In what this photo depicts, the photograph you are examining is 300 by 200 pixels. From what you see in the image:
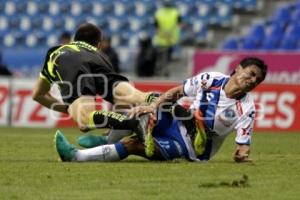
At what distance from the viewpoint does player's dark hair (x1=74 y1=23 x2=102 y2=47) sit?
37.2ft

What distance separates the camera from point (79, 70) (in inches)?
428

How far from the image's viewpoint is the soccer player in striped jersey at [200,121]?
32.9ft

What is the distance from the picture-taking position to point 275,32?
2373 cm

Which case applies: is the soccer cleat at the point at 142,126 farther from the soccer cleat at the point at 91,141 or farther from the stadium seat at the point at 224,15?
the stadium seat at the point at 224,15

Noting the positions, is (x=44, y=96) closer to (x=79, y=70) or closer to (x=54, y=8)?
(x=79, y=70)

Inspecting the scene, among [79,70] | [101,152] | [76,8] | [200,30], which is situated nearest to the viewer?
[101,152]

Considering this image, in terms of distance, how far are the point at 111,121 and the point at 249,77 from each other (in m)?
1.44

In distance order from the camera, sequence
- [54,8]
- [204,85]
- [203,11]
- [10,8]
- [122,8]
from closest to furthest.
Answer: [204,85] → [203,11] → [122,8] → [54,8] → [10,8]

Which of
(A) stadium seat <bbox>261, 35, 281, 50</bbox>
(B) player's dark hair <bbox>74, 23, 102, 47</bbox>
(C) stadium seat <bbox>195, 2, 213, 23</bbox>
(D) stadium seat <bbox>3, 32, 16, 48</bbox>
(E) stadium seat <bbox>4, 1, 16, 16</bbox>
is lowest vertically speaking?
(D) stadium seat <bbox>3, 32, 16, 48</bbox>

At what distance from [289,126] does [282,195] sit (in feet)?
36.6

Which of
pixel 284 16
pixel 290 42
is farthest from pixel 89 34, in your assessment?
pixel 284 16

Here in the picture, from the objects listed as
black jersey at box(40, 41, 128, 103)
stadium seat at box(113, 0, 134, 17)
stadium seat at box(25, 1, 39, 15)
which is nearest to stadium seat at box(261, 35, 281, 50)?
stadium seat at box(113, 0, 134, 17)

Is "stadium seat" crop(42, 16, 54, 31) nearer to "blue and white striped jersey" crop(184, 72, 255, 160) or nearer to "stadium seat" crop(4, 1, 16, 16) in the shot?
"stadium seat" crop(4, 1, 16, 16)

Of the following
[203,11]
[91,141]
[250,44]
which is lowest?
[250,44]
